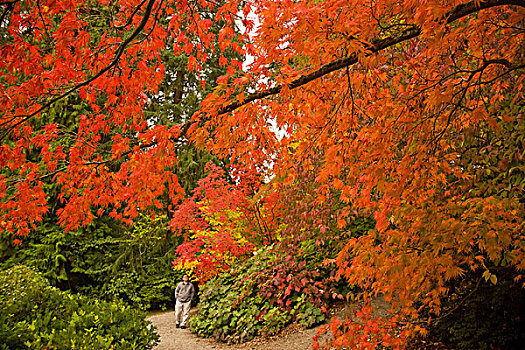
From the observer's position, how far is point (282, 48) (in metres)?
2.65

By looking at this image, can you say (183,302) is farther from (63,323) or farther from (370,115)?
(370,115)

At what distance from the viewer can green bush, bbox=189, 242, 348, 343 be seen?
242 inches

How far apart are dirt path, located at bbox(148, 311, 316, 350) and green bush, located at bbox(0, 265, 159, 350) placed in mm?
2349

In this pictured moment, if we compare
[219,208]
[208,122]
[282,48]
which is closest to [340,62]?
[282,48]

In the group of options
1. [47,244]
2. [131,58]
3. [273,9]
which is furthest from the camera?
[47,244]

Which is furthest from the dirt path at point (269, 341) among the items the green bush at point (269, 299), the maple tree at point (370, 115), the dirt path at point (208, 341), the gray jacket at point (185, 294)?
the maple tree at point (370, 115)

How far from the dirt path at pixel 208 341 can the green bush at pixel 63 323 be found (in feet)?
7.71

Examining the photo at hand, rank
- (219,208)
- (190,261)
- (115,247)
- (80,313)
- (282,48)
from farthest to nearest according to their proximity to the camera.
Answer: (115,247)
(190,261)
(219,208)
(80,313)
(282,48)

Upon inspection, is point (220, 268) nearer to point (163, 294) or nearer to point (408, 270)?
point (163, 294)

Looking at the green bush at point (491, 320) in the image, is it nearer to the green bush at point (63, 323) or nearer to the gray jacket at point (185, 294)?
the green bush at point (63, 323)

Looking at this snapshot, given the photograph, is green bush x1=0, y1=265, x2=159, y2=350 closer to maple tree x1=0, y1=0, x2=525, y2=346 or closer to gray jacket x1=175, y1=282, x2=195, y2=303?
maple tree x1=0, y1=0, x2=525, y2=346

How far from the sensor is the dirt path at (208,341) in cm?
553

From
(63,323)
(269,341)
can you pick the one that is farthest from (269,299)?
(63,323)

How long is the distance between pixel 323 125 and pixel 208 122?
0.88m
